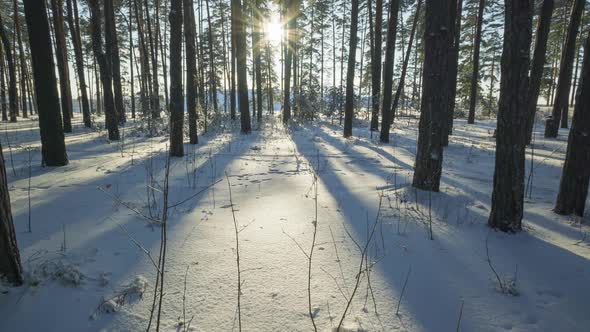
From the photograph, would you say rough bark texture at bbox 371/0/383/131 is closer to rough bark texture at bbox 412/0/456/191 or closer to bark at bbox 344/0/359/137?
bark at bbox 344/0/359/137

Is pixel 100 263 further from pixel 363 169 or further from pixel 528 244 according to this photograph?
pixel 363 169

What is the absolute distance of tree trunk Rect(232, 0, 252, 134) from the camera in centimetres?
1145

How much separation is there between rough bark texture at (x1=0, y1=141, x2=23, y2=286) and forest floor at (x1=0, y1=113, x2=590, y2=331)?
0.32 feet

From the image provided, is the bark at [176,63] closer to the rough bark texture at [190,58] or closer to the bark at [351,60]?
the rough bark texture at [190,58]

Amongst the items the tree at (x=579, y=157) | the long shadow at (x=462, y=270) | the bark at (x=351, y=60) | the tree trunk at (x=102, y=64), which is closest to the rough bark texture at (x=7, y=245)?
the long shadow at (x=462, y=270)

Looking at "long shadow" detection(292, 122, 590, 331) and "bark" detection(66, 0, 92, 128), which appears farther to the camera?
"bark" detection(66, 0, 92, 128)

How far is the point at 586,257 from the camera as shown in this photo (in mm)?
2662

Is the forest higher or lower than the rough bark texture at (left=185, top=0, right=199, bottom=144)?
lower

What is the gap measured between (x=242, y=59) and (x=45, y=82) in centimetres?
743

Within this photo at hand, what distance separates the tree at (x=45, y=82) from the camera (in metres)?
5.03

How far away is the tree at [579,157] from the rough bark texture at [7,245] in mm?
5494

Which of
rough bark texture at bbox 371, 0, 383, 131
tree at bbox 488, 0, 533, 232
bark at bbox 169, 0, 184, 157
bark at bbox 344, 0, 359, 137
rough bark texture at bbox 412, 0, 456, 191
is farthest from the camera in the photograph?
rough bark texture at bbox 371, 0, 383, 131

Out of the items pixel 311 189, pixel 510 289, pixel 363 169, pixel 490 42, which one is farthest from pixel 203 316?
pixel 490 42

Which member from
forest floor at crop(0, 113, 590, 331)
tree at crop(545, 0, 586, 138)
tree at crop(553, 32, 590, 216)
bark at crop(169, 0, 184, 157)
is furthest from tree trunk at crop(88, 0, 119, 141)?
tree at crop(545, 0, 586, 138)
